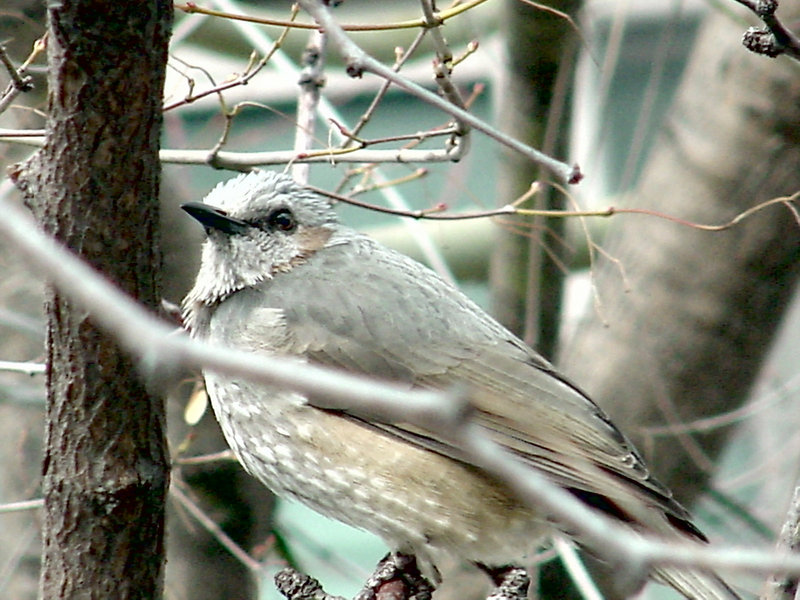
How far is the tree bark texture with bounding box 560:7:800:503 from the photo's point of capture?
507 centimetres

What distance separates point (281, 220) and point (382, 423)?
0.88 m

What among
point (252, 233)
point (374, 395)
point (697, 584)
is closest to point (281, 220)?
point (252, 233)

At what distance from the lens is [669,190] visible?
5324 mm

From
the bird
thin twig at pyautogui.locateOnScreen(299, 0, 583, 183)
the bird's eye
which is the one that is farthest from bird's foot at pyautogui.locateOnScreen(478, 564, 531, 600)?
the bird's eye

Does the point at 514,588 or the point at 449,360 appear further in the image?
the point at 449,360

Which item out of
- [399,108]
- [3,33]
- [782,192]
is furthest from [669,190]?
[399,108]

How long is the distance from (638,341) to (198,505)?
7.23 feet

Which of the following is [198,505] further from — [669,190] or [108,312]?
[108,312]

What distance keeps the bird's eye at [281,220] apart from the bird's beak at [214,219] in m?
0.09

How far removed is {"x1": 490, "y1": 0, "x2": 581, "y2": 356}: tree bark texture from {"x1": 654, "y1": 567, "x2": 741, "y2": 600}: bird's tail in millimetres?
1489

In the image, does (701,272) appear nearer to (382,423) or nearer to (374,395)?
(382,423)

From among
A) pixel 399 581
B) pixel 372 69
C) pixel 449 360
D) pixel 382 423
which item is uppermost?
pixel 372 69

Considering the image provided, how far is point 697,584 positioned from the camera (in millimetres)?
3299

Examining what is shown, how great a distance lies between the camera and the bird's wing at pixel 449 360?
10.9ft
